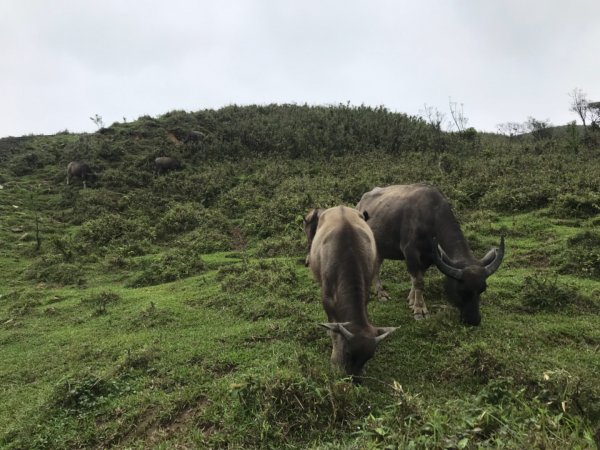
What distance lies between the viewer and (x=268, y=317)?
29.1 feet

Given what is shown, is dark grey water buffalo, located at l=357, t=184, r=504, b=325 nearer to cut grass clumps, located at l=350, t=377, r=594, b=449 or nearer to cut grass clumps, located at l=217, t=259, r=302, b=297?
cut grass clumps, located at l=217, t=259, r=302, b=297

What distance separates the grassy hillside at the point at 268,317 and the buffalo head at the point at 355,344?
0.37 m

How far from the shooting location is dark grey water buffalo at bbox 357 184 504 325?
732 centimetres

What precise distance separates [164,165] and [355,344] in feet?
70.4

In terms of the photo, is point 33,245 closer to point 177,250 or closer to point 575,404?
point 177,250

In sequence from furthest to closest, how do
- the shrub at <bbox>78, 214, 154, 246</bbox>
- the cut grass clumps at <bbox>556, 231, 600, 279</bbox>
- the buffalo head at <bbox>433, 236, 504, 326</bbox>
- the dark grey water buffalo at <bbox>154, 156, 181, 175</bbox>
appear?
the dark grey water buffalo at <bbox>154, 156, 181, 175</bbox>, the shrub at <bbox>78, 214, 154, 246</bbox>, the cut grass clumps at <bbox>556, 231, 600, 279</bbox>, the buffalo head at <bbox>433, 236, 504, 326</bbox>

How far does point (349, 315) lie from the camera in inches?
231

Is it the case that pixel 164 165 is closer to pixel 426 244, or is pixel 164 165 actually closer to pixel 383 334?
pixel 426 244

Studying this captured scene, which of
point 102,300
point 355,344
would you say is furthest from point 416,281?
point 102,300

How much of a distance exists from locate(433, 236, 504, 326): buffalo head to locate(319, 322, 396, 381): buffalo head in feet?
7.15

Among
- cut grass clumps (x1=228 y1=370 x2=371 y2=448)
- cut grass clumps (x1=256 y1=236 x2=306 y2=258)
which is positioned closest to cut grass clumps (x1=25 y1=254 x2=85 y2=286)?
cut grass clumps (x1=256 y1=236 x2=306 y2=258)

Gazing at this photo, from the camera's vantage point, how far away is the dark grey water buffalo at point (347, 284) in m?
5.59

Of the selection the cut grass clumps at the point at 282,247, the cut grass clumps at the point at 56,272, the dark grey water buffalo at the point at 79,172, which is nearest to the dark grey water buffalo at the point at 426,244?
the cut grass clumps at the point at 282,247

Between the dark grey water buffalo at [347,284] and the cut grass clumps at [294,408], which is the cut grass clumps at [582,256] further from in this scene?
the cut grass clumps at [294,408]
